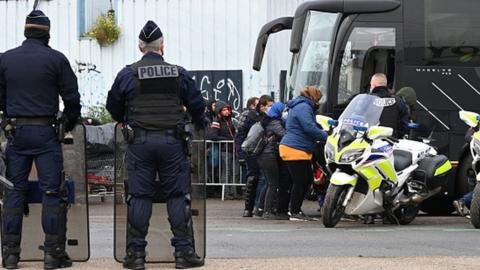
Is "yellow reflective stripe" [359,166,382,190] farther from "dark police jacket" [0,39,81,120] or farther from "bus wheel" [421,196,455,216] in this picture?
"dark police jacket" [0,39,81,120]

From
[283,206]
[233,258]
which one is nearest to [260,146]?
[283,206]

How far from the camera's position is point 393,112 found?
13680mm

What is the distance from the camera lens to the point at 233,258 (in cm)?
912

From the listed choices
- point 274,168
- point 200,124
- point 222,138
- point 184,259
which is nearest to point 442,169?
point 274,168

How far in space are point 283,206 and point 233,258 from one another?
620 centimetres

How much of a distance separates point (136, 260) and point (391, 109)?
6.20m

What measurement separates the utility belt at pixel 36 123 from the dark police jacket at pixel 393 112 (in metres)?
6.00

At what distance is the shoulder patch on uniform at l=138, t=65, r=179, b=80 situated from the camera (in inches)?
321

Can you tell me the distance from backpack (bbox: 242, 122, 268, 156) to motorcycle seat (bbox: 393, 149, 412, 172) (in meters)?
2.45

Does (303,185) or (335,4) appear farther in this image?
(335,4)

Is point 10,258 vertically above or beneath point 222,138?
above

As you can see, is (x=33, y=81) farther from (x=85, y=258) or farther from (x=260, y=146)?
(x=260, y=146)

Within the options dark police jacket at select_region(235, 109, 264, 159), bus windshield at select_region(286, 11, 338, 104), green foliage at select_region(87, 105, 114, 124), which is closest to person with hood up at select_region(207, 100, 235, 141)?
bus windshield at select_region(286, 11, 338, 104)

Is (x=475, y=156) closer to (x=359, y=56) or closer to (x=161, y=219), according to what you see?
(x=359, y=56)
